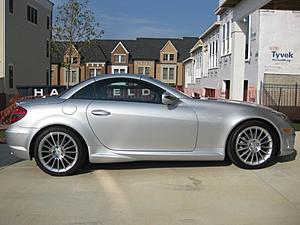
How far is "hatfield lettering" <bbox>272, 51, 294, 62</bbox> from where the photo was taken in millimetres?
21375

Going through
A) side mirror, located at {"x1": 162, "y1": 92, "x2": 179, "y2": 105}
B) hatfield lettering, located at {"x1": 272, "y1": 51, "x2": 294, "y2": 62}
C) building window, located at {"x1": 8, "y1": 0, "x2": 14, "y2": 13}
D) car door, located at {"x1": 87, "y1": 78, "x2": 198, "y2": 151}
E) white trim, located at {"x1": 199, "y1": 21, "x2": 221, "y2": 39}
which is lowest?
car door, located at {"x1": 87, "y1": 78, "x2": 198, "y2": 151}

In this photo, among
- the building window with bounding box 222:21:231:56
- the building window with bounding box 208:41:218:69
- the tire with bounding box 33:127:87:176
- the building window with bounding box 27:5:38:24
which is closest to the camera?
the tire with bounding box 33:127:87:176

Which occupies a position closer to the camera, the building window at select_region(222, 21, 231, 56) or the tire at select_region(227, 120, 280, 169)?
the tire at select_region(227, 120, 280, 169)

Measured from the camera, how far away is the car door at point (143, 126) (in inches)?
280

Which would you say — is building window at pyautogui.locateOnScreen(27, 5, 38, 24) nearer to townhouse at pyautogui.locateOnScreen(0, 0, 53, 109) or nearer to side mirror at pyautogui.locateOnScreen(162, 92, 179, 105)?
townhouse at pyautogui.locateOnScreen(0, 0, 53, 109)

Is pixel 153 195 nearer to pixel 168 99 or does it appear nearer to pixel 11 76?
pixel 168 99

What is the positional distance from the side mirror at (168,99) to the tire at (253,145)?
1.05 m

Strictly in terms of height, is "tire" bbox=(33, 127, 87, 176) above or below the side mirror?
below

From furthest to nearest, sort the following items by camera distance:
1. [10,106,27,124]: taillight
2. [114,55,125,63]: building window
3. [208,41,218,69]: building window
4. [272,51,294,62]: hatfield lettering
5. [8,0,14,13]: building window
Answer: [114,55,125,63]: building window < [208,41,218,69]: building window < [8,0,14,13]: building window < [272,51,294,62]: hatfield lettering < [10,106,27,124]: taillight

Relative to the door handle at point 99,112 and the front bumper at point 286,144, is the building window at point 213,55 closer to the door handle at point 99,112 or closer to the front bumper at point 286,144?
the front bumper at point 286,144

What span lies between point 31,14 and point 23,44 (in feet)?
10.5

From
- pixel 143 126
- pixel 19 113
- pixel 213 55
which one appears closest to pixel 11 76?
pixel 213 55

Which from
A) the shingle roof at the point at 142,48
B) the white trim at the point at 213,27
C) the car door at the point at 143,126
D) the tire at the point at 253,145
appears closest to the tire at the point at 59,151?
the car door at the point at 143,126

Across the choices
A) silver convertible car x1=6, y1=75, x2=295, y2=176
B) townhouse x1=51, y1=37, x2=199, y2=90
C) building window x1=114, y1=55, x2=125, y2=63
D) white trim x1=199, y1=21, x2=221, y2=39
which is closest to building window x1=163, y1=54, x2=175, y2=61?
townhouse x1=51, y1=37, x2=199, y2=90
